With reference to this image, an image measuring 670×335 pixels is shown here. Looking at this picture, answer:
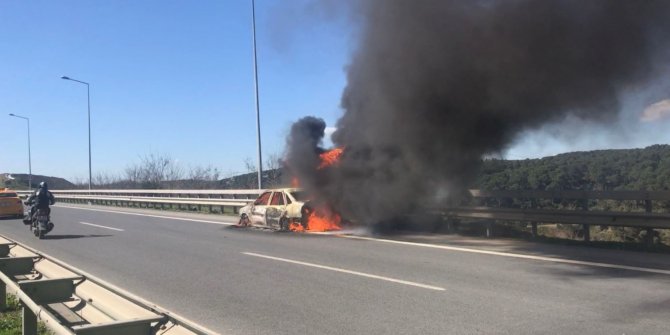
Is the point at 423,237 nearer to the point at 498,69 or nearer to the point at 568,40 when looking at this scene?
the point at 498,69

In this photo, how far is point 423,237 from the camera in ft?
44.5

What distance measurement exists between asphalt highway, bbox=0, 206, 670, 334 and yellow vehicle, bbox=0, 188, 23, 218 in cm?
1372

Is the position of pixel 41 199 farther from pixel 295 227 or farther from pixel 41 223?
pixel 295 227

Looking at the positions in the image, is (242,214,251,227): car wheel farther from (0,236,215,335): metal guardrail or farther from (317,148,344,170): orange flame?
(0,236,215,335): metal guardrail

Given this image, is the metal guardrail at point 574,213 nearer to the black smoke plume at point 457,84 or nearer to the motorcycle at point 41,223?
the black smoke plume at point 457,84

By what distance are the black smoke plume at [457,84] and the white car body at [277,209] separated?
0.72m

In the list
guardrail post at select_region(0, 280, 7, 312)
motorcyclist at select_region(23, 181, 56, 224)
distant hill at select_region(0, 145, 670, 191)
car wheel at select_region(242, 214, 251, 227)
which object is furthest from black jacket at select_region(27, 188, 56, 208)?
distant hill at select_region(0, 145, 670, 191)

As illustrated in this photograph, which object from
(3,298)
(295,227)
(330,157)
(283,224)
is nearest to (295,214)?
(295,227)

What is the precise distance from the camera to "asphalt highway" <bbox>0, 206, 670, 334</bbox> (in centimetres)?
607

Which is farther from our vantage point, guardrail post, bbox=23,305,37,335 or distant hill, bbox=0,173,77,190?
distant hill, bbox=0,173,77,190

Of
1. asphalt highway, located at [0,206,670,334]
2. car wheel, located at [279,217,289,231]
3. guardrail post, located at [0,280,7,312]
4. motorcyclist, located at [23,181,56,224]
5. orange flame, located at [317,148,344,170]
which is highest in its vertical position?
orange flame, located at [317,148,344,170]

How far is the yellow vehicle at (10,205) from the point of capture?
2518 cm

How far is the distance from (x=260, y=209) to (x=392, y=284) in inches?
360

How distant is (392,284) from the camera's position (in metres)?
8.05
